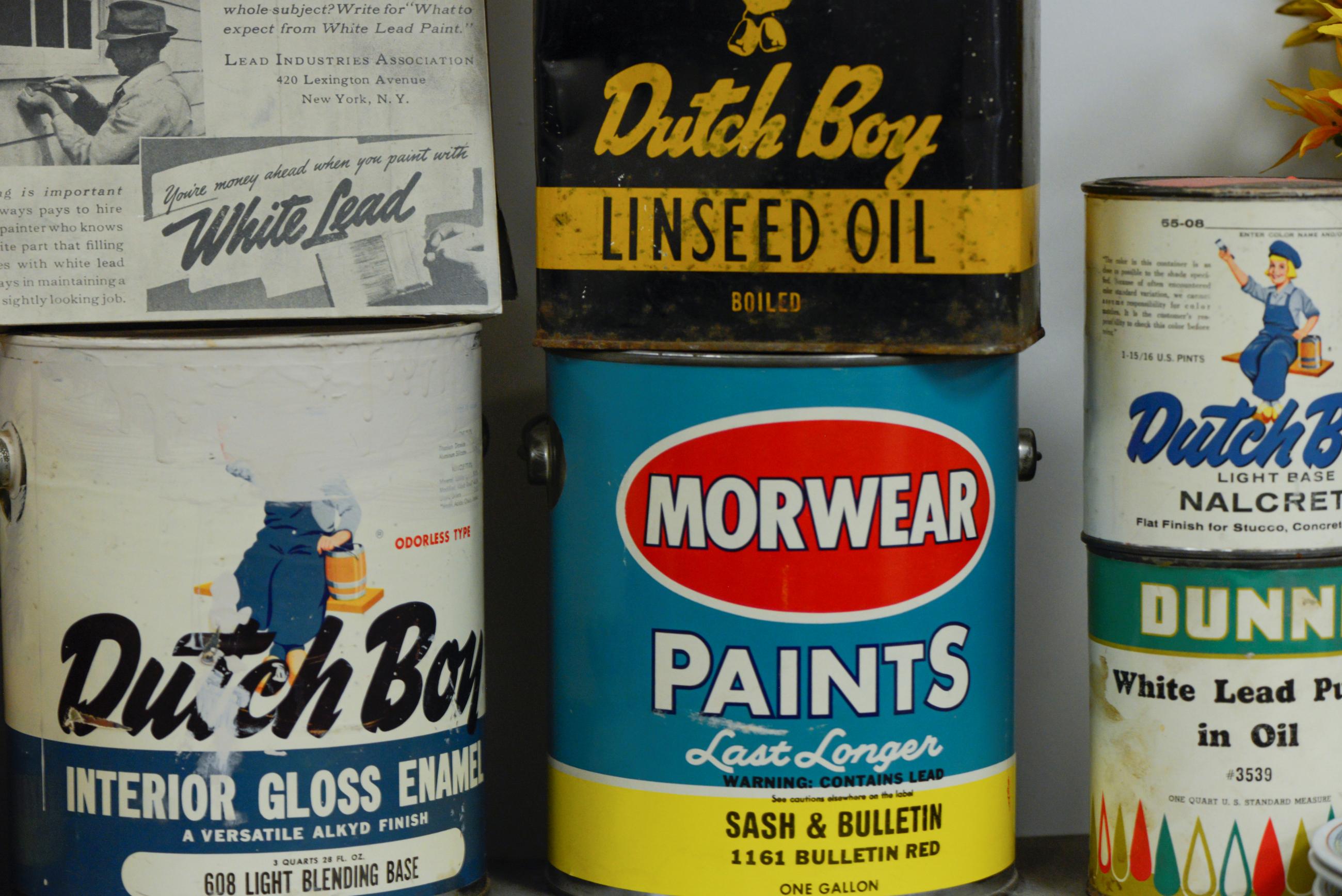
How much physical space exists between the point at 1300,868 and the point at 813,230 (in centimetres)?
62

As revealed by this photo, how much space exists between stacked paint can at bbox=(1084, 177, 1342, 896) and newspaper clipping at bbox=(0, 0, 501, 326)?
0.52 m

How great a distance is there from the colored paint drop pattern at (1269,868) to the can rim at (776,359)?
43 centimetres

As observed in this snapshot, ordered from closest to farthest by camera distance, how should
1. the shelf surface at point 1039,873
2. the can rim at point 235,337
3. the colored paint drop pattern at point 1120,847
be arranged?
1. the can rim at point 235,337
2. the colored paint drop pattern at point 1120,847
3. the shelf surface at point 1039,873

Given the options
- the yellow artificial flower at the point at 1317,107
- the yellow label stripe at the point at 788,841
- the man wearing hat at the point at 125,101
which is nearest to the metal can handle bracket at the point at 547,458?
the yellow label stripe at the point at 788,841

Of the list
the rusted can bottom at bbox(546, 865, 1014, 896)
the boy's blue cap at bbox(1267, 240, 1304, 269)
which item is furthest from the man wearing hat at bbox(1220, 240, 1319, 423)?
the rusted can bottom at bbox(546, 865, 1014, 896)

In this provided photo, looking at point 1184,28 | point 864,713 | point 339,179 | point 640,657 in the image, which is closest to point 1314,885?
point 864,713

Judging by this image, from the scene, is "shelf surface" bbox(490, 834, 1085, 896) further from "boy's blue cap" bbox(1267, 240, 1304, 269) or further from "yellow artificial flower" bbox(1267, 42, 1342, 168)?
"yellow artificial flower" bbox(1267, 42, 1342, 168)

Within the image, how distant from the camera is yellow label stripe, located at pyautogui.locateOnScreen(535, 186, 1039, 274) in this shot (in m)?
1.25

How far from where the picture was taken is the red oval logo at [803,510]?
128cm

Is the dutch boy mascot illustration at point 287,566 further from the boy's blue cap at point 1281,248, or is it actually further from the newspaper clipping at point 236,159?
the boy's blue cap at point 1281,248

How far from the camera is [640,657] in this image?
1325 mm

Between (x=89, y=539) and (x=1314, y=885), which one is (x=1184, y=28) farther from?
(x=89, y=539)

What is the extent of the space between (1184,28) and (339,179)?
84 cm

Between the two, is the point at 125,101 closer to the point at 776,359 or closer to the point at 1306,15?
the point at 776,359
